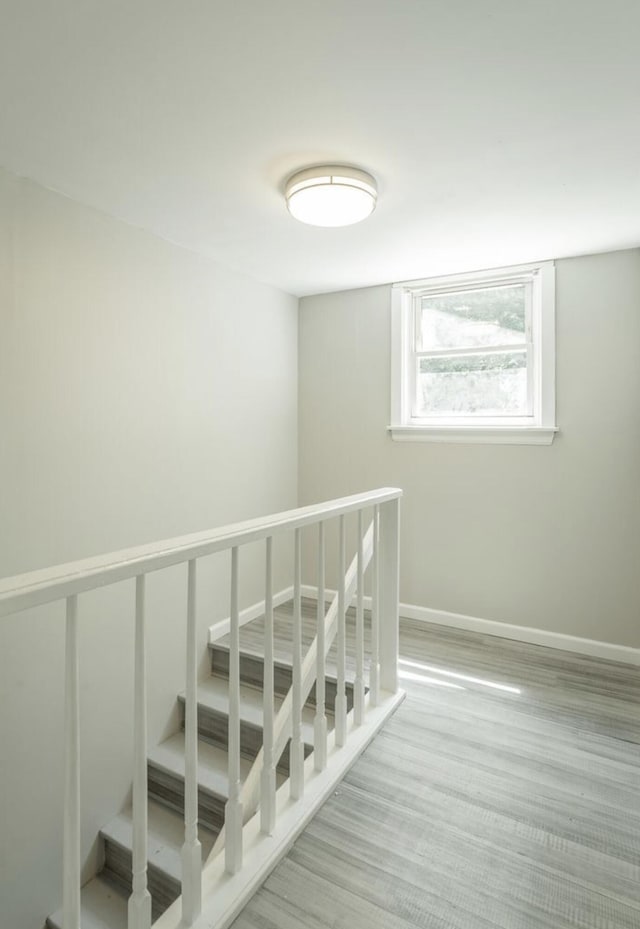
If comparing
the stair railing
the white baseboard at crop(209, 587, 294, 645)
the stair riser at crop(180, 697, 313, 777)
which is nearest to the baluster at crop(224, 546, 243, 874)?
the stair railing

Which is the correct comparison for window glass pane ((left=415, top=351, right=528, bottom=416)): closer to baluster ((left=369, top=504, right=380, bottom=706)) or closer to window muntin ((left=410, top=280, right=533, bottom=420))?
window muntin ((left=410, top=280, right=533, bottom=420))

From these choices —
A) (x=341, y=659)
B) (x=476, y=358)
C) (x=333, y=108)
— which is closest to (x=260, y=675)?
(x=341, y=659)

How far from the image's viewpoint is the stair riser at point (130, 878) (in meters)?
2.06

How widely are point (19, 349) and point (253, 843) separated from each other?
195 cm

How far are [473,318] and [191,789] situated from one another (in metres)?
2.97

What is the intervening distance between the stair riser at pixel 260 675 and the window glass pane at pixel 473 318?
2.21 metres

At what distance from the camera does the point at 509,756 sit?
2002mm

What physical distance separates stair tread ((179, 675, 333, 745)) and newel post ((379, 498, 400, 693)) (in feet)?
1.33

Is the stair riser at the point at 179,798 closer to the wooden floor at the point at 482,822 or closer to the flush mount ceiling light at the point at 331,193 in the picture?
the wooden floor at the point at 482,822

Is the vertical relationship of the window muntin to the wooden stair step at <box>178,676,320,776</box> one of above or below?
above

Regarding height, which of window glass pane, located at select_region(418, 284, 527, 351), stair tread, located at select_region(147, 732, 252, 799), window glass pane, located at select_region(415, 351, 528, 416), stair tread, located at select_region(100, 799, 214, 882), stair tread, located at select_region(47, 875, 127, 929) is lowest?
stair tread, located at select_region(47, 875, 127, 929)

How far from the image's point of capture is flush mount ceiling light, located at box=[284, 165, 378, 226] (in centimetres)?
190

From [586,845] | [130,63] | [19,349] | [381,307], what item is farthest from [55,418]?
[586,845]

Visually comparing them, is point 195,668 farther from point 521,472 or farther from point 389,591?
point 521,472
